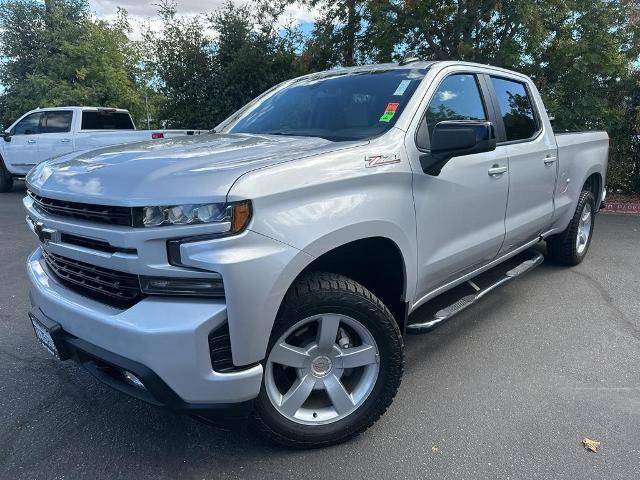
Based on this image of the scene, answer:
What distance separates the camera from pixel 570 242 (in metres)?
5.35

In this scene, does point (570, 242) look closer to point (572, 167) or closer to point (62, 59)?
point (572, 167)

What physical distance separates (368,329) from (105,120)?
11.4 m

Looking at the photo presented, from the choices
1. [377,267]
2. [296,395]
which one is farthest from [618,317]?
[296,395]

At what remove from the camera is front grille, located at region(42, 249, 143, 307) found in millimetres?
2129

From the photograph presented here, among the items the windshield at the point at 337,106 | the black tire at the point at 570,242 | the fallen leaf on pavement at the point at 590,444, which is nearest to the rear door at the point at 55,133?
the windshield at the point at 337,106

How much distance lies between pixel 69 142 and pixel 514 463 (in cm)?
1165

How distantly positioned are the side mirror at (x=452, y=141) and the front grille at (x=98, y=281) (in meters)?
1.66

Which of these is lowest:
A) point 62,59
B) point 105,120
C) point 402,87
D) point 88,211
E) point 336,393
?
point 336,393

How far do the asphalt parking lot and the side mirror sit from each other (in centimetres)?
138

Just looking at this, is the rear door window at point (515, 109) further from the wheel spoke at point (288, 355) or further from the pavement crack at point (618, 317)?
the wheel spoke at point (288, 355)

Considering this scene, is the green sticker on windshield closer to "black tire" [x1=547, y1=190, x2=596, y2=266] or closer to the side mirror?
the side mirror

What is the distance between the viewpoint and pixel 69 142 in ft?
37.7

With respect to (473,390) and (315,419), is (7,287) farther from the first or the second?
(473,390)

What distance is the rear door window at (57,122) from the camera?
11.6 metres
